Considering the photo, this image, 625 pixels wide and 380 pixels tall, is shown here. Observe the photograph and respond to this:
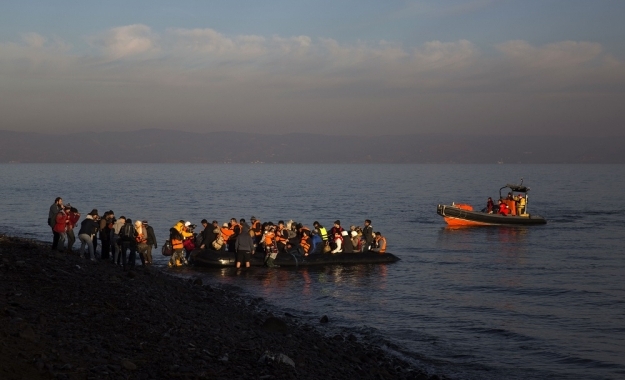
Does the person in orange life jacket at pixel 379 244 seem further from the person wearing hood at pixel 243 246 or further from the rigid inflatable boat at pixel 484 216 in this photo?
the rigid inflatable boat at pixel 484 216

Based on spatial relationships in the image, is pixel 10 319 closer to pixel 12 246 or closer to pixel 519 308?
pixel 12 246

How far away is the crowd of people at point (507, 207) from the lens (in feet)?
151

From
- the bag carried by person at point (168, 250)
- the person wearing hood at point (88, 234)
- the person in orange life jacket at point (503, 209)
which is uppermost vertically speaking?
the person in orange life jacket at point (503, 209)

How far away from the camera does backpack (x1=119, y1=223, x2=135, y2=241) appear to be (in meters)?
20.4

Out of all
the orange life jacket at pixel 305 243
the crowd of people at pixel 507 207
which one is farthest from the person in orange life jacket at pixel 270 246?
the crowd of people at pixel 507 207

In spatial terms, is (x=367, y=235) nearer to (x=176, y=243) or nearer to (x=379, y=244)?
(x=379, y=244)

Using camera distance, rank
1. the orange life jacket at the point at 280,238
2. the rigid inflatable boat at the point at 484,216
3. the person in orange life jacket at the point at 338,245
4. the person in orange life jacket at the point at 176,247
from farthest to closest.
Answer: the rigid inflatable boat at the point at 484,216
the person in orange life jacket at the point at 338,245
the orange life jacket at the point at 280,238
the person in orange life jacket at the point at 176,247

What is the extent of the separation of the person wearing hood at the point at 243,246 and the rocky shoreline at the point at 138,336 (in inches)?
255

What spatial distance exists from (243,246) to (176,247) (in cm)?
235

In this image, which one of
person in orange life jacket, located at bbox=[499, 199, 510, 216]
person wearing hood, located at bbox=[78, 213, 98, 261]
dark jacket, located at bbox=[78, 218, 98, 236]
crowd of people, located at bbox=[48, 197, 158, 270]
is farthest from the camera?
person in orange life jacket, located at bbox=[499, 199, 510, 216]

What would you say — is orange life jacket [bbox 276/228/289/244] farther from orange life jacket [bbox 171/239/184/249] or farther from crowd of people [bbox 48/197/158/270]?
crowd of people [bbox 48/197/158/270]

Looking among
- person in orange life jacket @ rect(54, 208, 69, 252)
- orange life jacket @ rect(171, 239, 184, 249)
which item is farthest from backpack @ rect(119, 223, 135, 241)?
orange life jacket @ rect(171, 239, 184, 249)

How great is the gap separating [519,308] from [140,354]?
13.1 m

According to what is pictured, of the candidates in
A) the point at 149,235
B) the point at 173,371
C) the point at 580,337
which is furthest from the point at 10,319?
the point at 580,337
